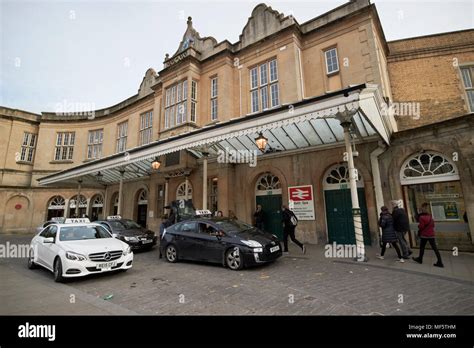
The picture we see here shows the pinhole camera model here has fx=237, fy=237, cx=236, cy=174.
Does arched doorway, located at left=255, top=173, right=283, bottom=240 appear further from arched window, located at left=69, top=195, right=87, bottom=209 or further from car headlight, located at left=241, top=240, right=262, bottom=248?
arched window, located at left=69, top=195, right=87, bottom=209

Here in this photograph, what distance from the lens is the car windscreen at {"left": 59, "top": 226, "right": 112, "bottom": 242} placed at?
6.97m

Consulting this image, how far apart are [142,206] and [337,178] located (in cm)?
1507

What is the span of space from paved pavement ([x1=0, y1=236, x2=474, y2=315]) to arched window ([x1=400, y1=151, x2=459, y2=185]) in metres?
Result: 2.97

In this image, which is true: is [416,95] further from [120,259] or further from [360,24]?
[120,259]

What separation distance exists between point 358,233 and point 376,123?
3669 mm

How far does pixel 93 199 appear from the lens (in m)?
23.4

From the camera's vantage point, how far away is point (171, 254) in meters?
8.64

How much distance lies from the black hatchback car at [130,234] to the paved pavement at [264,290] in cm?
329

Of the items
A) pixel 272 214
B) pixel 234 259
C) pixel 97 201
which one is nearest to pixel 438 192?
pixel 272 214

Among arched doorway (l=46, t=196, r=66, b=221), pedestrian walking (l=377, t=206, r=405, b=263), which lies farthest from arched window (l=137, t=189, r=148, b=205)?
pedestrian walking (l=377, t=206, r=405, b=263)

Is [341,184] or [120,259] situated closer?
[120,259]

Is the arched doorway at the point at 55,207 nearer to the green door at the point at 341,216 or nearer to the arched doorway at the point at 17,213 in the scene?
the arched doorway at the point at 17,213

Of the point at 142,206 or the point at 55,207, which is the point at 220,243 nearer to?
the point at 142,206
